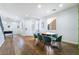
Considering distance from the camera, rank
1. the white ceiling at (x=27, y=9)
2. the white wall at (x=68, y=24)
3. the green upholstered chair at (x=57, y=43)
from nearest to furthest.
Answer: the white ceiling at (x=27, y=9) → the white wall at (x=68, y=24) → the green upholstered chair at (x=57, y=43)

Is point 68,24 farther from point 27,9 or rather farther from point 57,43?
point 27,9

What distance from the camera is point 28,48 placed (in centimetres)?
383

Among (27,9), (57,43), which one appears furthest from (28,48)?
(27,9)

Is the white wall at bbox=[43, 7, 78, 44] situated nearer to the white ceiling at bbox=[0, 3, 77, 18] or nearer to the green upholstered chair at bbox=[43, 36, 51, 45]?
the white ceiling at bbox=[0, 3, 77, 18]

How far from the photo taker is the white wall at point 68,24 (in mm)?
3793

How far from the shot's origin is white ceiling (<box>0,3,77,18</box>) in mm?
3691

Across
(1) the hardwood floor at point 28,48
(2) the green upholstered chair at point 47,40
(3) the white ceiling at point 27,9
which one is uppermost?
(3) the white ceiling at point 27,9

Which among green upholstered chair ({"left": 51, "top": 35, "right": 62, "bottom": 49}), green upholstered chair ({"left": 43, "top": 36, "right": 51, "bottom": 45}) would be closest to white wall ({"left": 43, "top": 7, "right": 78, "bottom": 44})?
green upholstered chair ({"left": 51, "top": 35, "right": 62, "bottom": 49})

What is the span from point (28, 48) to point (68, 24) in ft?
5.00

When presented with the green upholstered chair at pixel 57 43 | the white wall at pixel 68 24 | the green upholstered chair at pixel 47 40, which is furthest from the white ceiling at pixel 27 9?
the green upholstered chair at pixel 57 43

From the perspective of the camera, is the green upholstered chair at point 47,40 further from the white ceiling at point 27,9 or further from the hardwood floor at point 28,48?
the white ceiling at point 27,9

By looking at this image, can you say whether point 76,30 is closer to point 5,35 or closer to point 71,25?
point 71,25

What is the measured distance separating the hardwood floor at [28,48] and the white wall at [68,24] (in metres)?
0.26

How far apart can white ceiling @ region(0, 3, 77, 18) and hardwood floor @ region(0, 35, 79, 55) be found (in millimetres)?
787
